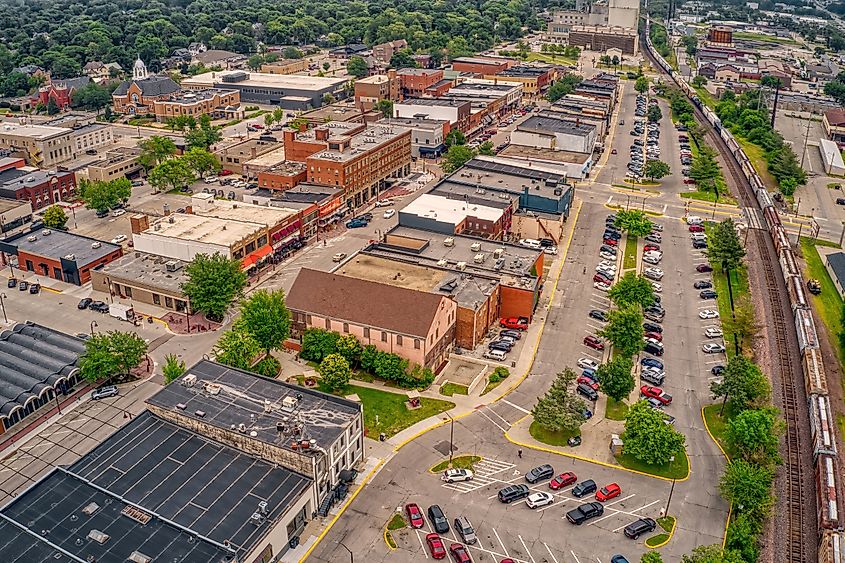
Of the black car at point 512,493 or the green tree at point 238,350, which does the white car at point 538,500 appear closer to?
the black car at point 512,493

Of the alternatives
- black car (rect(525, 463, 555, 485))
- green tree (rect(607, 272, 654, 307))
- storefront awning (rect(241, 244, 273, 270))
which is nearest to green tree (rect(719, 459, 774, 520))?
black car (rect(525, 463, 555, 485))

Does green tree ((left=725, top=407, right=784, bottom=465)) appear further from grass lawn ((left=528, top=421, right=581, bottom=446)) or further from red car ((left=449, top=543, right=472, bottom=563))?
red car ((left=449, top=543, right=472, bottom=563))

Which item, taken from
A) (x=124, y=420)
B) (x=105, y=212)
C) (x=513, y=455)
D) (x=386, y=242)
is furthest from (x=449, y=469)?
(x=105, y=212)

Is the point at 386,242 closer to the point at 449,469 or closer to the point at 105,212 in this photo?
the point at 449,469

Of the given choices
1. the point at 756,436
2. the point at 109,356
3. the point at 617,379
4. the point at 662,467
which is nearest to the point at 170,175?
the point at 109,356

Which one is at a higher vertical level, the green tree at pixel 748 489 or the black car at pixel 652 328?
the green tree at pixel 748 489

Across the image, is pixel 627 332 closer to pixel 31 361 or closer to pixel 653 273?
pixel 653 273

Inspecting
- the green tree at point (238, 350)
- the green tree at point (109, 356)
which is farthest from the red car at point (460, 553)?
the green tree at point (109, 356)
